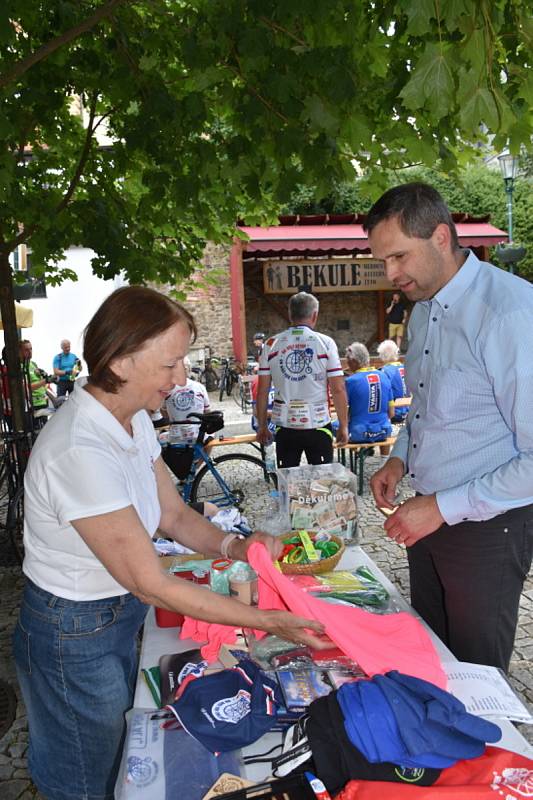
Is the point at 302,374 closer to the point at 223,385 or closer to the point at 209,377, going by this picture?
the point at 223,385

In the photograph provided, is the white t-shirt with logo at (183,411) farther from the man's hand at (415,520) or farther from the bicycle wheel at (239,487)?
the man's hand at (415,520)

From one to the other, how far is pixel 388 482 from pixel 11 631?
3.17 meters

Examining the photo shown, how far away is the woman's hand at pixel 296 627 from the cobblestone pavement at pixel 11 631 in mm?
1885

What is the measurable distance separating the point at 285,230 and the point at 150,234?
10.2m

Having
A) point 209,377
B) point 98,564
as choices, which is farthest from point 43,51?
point 209,377

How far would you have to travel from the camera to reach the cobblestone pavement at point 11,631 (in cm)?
280

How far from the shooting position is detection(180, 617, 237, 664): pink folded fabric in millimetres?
1691

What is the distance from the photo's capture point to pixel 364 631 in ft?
4.94

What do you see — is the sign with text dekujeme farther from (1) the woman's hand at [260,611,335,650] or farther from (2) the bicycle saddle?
(1) the woman's hand at [260,611,335,650]

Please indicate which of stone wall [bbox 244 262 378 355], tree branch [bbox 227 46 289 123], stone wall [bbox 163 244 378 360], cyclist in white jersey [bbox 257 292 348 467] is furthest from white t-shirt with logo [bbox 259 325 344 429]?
stone wall [bbox 244 262 378 355]

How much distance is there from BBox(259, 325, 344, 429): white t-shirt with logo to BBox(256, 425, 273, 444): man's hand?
43cm

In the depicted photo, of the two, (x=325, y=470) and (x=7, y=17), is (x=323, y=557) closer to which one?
(x=325, y=470)

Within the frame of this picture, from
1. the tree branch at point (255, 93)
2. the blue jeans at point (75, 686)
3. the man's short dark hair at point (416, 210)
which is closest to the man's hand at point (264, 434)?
the tree branch at point (255, 93)

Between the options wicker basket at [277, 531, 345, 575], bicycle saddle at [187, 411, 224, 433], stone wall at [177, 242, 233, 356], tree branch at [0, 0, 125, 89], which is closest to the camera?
wicker basket at [277, 531, 345, 575]
